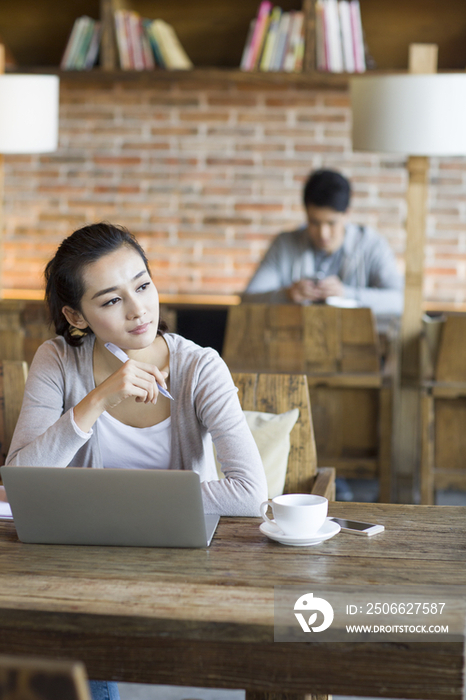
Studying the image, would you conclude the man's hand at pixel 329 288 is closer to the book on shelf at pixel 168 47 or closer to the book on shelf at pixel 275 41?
the book on shelf at pixel 275 41

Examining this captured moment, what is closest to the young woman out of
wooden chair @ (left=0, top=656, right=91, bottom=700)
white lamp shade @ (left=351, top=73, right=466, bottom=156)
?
wooden chair @ (left=0, top=656, right=91, bottom=700)

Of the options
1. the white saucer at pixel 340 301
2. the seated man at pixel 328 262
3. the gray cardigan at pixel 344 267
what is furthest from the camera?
the gray cardigan at pixel 344 267

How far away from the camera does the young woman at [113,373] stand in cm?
149

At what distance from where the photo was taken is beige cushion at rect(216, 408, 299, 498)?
1746 mm

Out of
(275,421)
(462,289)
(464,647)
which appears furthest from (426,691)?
(462,289)

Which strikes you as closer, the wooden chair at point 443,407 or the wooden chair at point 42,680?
the wooden chair at point 42,680

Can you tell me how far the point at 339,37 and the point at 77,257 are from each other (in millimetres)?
2880

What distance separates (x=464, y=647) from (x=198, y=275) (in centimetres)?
390

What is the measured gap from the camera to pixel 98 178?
15.4 feet

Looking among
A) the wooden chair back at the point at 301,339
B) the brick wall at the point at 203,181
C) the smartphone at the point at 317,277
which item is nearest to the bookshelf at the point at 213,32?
the brick wall at the point at 203,181

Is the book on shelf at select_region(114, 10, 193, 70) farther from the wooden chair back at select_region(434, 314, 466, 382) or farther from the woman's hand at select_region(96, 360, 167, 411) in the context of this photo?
the woman's hand at select_region(96, 360, 167, 411)

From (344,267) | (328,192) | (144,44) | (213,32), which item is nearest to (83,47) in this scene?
(144,44)

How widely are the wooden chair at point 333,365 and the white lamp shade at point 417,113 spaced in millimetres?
591

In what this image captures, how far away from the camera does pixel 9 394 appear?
1.84 metres
